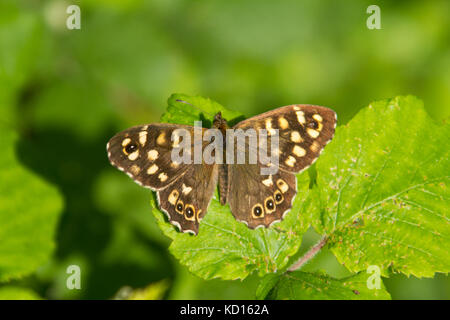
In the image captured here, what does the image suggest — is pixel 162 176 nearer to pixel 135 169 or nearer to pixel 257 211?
pixel 135 169

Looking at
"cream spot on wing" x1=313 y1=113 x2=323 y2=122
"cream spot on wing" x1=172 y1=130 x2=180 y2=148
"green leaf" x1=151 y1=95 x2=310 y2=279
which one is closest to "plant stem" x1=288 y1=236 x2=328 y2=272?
"green leaf" x1=151 y1=95 x2=310 y2=279

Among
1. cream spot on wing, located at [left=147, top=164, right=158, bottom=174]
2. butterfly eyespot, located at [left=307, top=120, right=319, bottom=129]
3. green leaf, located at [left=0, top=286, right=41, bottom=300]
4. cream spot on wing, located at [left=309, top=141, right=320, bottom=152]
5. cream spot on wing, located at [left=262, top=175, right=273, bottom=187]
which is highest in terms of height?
butterfly eyespot, located at [left=307, top=120, right=319, bottom=129]

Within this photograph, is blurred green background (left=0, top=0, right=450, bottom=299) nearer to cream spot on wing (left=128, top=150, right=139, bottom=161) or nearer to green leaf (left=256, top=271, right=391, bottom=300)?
cream spot on wing (left=128, top=150, right=139, bottom=161)

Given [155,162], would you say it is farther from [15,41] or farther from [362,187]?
[15,41]

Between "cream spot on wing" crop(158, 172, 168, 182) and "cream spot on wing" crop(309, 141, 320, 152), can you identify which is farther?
"cream spot on wing" crop(158, 172, 168, 182)

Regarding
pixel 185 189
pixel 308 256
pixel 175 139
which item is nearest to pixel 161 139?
pixel 175 139

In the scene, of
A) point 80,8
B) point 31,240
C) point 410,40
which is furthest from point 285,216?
point 410,40

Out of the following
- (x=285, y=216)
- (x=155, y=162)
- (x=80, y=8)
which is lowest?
(x=285, y=216)
